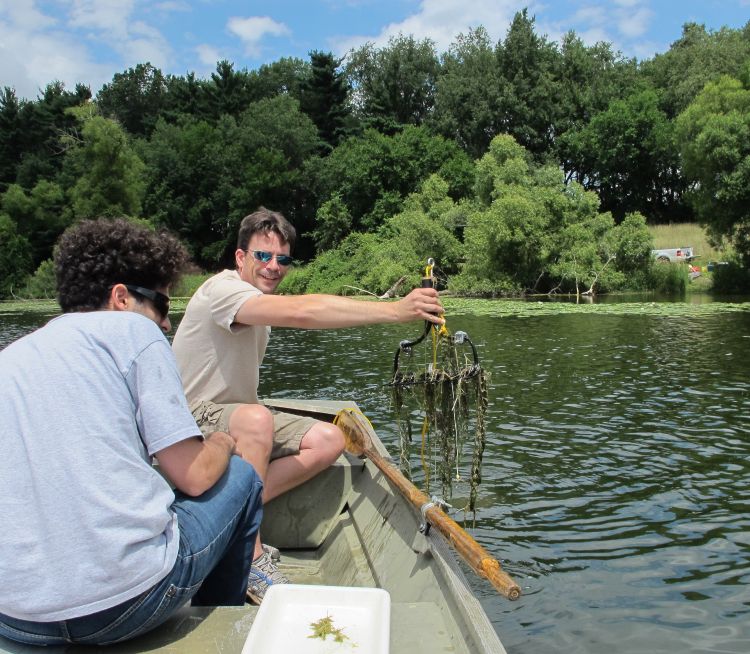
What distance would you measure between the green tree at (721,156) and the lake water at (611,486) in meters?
17.1

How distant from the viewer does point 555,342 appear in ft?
55.3

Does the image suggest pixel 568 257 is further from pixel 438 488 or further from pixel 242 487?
pixel 242 487

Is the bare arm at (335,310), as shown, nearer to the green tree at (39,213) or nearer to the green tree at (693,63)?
the green tree at (693,63)

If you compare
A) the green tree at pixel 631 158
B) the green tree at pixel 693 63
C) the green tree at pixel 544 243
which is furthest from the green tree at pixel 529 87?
the green tree at pixel 544 243

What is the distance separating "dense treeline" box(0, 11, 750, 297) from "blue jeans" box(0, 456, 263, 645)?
98.8 feet

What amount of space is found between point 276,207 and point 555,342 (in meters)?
39.4

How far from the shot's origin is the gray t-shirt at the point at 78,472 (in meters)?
2.04

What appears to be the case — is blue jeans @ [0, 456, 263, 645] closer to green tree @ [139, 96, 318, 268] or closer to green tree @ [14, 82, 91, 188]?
green tree @ [139, 96, 318, 268]

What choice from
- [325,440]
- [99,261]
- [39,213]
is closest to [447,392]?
[325,440]

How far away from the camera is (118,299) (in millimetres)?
2605

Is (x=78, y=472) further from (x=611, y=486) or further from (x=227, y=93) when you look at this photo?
(x=227, y=93)

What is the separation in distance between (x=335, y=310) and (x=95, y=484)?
170cm

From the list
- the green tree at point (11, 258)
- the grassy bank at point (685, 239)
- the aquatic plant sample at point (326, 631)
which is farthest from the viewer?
the green tree at point (11, 258)

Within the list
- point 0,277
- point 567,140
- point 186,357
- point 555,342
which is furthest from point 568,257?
point 0,277
